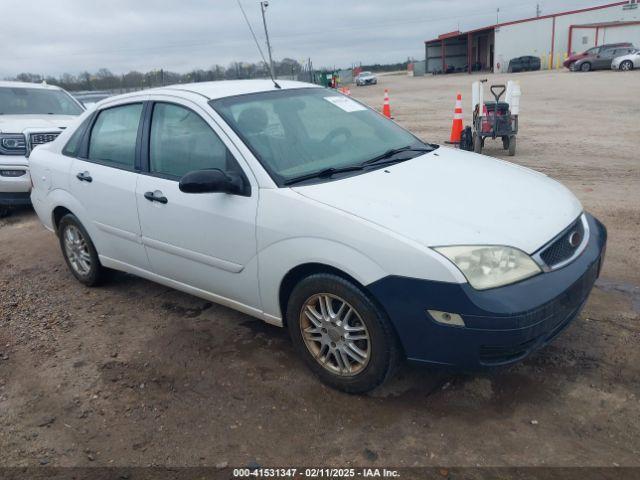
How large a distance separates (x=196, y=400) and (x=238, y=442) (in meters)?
0.50

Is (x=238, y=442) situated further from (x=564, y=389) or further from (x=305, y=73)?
(x=305, y=73)

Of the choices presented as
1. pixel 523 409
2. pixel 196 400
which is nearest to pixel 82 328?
pixel 196 400

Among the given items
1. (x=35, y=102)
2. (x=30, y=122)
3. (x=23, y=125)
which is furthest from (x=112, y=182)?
(x=35, y=102)

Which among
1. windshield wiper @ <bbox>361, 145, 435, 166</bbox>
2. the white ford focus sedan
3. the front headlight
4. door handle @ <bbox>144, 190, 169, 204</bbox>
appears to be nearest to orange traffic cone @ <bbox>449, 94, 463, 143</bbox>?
the white ford focus sedan

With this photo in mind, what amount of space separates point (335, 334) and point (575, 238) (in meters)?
1.47

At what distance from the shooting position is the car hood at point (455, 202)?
276 cm

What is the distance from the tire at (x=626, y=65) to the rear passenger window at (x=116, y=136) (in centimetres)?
3602

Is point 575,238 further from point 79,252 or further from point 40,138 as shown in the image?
point 40,138

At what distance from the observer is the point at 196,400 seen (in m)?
3.23

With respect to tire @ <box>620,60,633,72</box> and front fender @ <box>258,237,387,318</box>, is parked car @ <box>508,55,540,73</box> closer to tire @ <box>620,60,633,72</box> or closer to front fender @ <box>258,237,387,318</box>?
tire @ <box>620,60,633,72</box>

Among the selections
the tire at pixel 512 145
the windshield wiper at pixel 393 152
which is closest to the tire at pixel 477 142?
the tire at pixel 512 145

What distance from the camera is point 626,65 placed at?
3306cm

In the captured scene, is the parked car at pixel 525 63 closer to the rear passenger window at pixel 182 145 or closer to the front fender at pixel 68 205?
the front fender at pixel 68 205

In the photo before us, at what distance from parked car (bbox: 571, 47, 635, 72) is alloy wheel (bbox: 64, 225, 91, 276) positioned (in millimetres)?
36832
